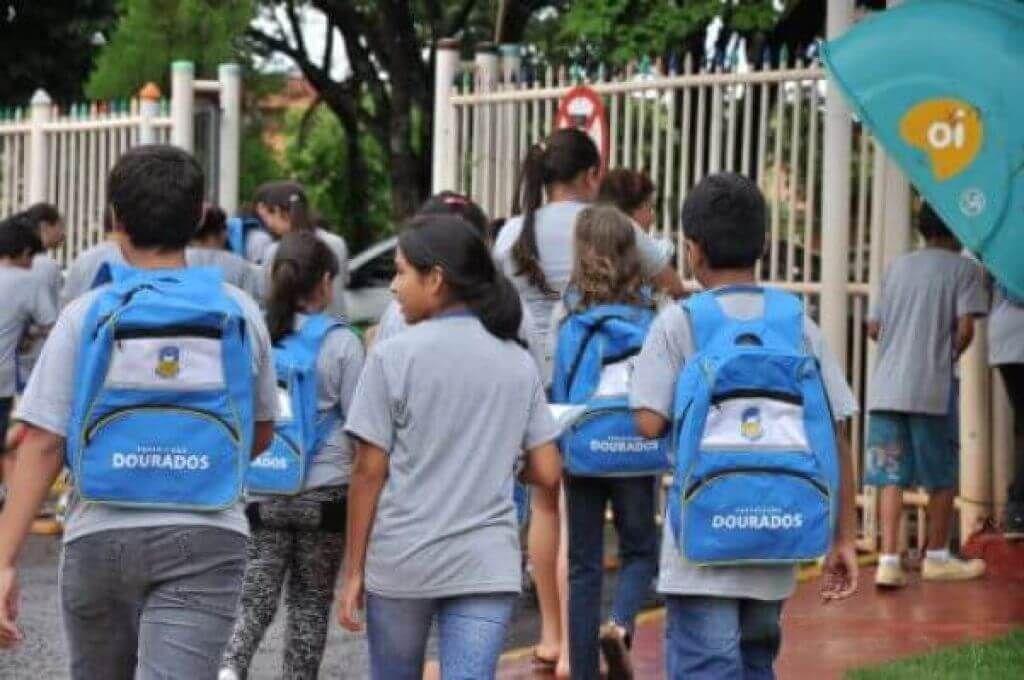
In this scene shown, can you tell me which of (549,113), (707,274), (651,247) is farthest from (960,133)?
(549,113)

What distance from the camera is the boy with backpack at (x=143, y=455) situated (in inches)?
201

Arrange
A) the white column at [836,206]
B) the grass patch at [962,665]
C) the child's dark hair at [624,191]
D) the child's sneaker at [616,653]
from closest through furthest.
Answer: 1. the child's sneaker at [616,653]
2. the grass patch at [962,665]
3. the child's dark hair at [624,191]
4. the white column at [836,206]

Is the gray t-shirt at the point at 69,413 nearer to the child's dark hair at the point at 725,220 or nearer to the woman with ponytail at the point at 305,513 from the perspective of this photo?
the child's dark hair at the point at 725,220

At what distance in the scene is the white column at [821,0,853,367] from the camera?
10758 mm

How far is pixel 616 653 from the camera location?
7590 mm

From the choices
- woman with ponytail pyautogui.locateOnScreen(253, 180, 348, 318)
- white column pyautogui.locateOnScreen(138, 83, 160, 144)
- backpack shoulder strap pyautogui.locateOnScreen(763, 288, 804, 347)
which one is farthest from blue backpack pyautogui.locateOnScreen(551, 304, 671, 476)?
white column pyautogui.locateOnScreen(138, 83, 160, 144)

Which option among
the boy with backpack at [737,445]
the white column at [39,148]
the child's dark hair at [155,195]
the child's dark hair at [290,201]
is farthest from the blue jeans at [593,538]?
the white column at [39,148]

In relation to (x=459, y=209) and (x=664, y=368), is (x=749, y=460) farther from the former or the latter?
(x=459, y=209)

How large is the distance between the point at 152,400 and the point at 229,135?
1015cm

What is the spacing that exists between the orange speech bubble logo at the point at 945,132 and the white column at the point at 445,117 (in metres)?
4.85

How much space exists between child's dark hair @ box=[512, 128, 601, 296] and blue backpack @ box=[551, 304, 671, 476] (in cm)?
62

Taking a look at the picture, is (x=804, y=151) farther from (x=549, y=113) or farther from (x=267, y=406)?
(x=267, y=406)

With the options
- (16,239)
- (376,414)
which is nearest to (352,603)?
(376,414)

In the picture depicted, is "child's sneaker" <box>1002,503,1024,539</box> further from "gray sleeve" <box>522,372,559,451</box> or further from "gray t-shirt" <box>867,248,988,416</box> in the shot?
"gray sleeve" <box>522,372,559,451</box>
